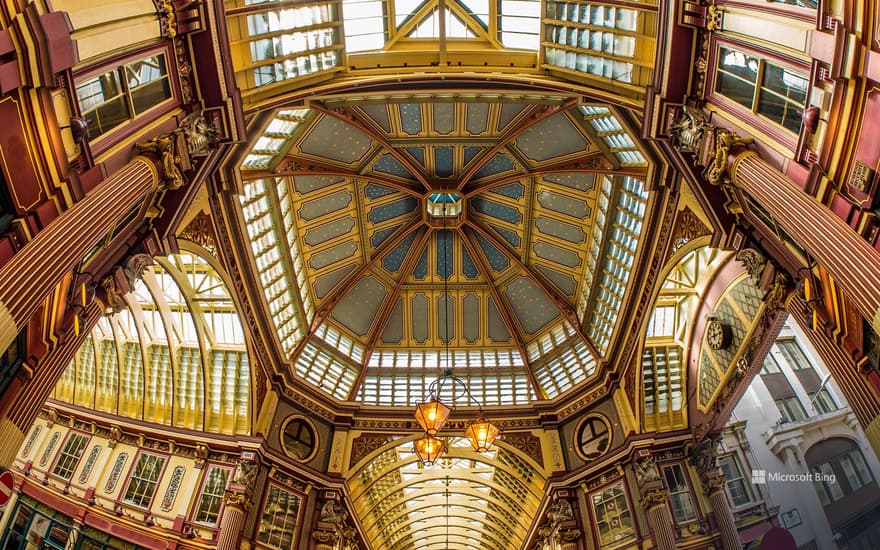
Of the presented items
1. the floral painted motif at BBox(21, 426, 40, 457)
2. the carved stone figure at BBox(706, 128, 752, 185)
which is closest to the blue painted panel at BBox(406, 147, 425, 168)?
the carved stone figure at BBox(706, 128, 752, 185)

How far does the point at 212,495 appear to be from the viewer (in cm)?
2191

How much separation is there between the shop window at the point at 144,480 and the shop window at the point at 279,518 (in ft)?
13.8

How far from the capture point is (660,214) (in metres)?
20.7

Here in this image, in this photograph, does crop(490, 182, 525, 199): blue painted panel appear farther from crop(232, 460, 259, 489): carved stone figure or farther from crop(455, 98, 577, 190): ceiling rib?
crop(232, 460, 259, 489): carved stone figure

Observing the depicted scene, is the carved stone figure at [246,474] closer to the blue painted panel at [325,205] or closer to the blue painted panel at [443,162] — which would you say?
the blue painted panel at [325,205]

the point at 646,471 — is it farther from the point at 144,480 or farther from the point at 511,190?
the point at 144,480

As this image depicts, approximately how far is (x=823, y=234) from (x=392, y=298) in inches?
888

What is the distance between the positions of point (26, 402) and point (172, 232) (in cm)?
536

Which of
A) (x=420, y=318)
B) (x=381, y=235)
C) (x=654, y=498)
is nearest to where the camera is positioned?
(x=654, y=498)

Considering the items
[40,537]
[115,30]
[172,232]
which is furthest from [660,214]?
[40,537]

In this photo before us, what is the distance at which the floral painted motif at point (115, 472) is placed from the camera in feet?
72.7

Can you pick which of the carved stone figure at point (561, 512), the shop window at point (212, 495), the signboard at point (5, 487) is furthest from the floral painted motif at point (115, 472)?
the carved stone figure at point (561, 512)

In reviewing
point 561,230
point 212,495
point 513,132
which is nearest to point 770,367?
point 561,230

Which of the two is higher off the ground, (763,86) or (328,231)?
(328,231)
